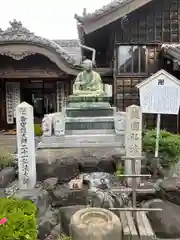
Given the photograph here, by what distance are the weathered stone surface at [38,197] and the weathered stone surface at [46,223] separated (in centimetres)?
10

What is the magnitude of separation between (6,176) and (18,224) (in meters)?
2.31

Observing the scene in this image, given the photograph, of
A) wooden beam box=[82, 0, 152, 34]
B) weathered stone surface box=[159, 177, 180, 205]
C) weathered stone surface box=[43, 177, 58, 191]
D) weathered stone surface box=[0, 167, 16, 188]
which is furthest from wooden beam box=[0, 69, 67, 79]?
weathered stone surface box=[159, 177, 180, 205]

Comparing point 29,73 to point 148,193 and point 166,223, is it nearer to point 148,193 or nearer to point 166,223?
point 148,193

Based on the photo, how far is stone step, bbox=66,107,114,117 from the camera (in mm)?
7262

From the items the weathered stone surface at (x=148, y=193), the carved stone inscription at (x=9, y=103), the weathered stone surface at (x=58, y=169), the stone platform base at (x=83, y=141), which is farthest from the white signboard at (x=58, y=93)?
the weathered stone surface at (x=148, y=193)

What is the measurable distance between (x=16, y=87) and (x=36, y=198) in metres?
9.52

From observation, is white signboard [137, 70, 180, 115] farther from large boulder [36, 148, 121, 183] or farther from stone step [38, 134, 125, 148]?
large boulder [36, 148, 121, 183]

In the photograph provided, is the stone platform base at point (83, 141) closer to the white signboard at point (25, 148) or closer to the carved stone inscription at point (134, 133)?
the carved stone inscription at point (134, 133)

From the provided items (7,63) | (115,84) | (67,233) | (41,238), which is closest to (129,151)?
(67,233)

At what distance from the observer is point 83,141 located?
21.2 ft

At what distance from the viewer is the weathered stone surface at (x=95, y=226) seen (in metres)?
2.83

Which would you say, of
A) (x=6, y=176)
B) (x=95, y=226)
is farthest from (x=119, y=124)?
(x=95, y=226)

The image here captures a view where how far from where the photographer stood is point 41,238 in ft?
11.4

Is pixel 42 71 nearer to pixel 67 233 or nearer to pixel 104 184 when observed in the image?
pixel 104 184
